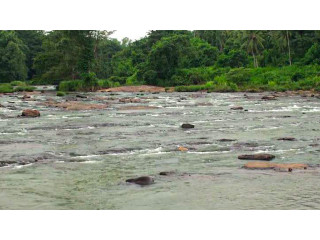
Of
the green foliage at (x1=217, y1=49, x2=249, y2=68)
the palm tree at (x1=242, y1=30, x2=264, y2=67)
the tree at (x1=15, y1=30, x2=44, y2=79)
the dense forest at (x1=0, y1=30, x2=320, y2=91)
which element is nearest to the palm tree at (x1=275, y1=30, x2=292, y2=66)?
the dense forest at (x1=0, y1=30, x2=320, y2=91)

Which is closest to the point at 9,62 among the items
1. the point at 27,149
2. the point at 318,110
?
the point at 318,110

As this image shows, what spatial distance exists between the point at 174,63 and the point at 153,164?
178 ft

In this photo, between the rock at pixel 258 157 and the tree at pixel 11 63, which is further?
the tree at pixel 11 63

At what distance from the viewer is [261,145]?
1384 cm

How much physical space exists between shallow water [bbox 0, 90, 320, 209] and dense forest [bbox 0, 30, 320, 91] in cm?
3188

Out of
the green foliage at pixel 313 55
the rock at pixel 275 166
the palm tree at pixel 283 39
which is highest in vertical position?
the palm tree at pixel 283 39

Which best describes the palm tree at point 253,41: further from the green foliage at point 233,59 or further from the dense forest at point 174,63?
the green foliage at point 233,59

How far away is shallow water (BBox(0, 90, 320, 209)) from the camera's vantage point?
309 inches

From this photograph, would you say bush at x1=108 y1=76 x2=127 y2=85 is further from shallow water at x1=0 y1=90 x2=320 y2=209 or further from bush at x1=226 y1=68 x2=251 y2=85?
shallow water at x1=0 y1=90 x2=320 y2=209

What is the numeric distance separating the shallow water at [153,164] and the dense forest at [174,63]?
3188cm

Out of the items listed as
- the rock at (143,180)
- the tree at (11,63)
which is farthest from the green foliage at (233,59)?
the rock at (143,180)

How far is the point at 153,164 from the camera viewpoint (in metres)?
11.1

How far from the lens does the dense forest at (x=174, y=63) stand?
53.9 meters
